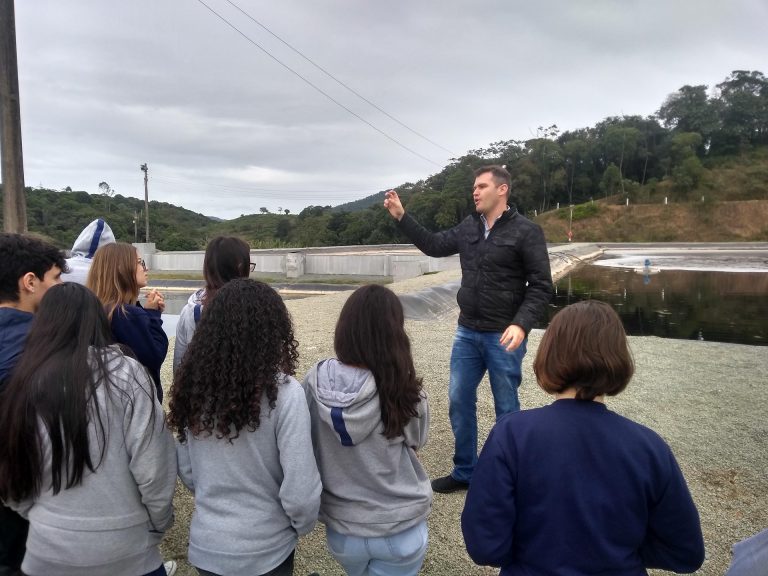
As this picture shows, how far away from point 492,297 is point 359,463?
4.86 ft

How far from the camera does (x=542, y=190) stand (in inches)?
2729

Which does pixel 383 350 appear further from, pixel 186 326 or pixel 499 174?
pixel 499 174

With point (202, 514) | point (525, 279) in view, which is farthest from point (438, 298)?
point (202, 514)

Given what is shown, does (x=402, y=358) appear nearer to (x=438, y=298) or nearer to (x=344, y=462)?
(x=344, y=462)

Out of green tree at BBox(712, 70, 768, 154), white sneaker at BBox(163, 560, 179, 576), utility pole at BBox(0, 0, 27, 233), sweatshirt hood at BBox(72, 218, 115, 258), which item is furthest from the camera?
green tree at BBox(712, 70, 768, 154)

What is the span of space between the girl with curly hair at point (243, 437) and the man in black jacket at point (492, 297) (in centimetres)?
155

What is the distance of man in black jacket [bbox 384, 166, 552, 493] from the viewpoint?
294 cm

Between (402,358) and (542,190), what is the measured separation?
71.7 m

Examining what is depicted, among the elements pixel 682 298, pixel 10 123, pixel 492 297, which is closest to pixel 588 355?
pixel 492 297

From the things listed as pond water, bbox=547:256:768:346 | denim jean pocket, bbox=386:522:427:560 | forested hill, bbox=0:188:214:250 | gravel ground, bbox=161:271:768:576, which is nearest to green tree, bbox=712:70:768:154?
pond water, bbox=547:256:768:346

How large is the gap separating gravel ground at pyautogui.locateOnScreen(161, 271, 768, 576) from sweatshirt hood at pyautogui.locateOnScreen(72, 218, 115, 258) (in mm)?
1539

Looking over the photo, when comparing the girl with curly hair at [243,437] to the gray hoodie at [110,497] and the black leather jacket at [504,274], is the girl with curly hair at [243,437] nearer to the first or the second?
the gray hoodie at [110,497]

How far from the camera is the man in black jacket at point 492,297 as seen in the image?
2.94 m

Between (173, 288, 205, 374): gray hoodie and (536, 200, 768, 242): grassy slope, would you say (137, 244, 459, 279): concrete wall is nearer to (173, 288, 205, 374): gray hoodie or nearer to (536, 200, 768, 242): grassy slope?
(173, 288, 205, 374): gray hoodie
